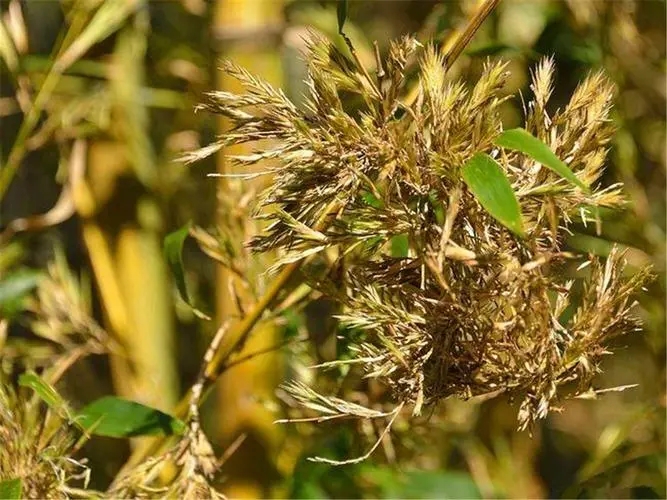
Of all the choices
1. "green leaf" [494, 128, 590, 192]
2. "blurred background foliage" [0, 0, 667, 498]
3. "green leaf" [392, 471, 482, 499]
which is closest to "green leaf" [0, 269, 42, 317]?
"blurred background foliage" [0, 0, 667, 498]

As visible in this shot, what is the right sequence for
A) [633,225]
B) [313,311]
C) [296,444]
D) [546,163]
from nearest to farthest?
[546,163] < [296,444] < [633,225] < [313,311]

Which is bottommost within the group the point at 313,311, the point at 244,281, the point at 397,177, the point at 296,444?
the point at 313,311

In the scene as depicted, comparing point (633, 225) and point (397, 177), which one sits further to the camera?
point (633, 225)

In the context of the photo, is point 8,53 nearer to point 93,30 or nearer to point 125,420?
point 93,30

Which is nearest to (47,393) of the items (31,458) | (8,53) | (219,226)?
(31,458)

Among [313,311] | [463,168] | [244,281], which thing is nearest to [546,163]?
[463,168]

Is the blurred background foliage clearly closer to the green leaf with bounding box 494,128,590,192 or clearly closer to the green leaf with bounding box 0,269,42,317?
the green leaf with bounding box 0,269,42,317

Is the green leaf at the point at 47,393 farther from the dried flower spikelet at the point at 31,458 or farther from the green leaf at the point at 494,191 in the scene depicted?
the green leaf at the point at 494,191

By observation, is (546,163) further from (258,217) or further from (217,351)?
(217,351)
